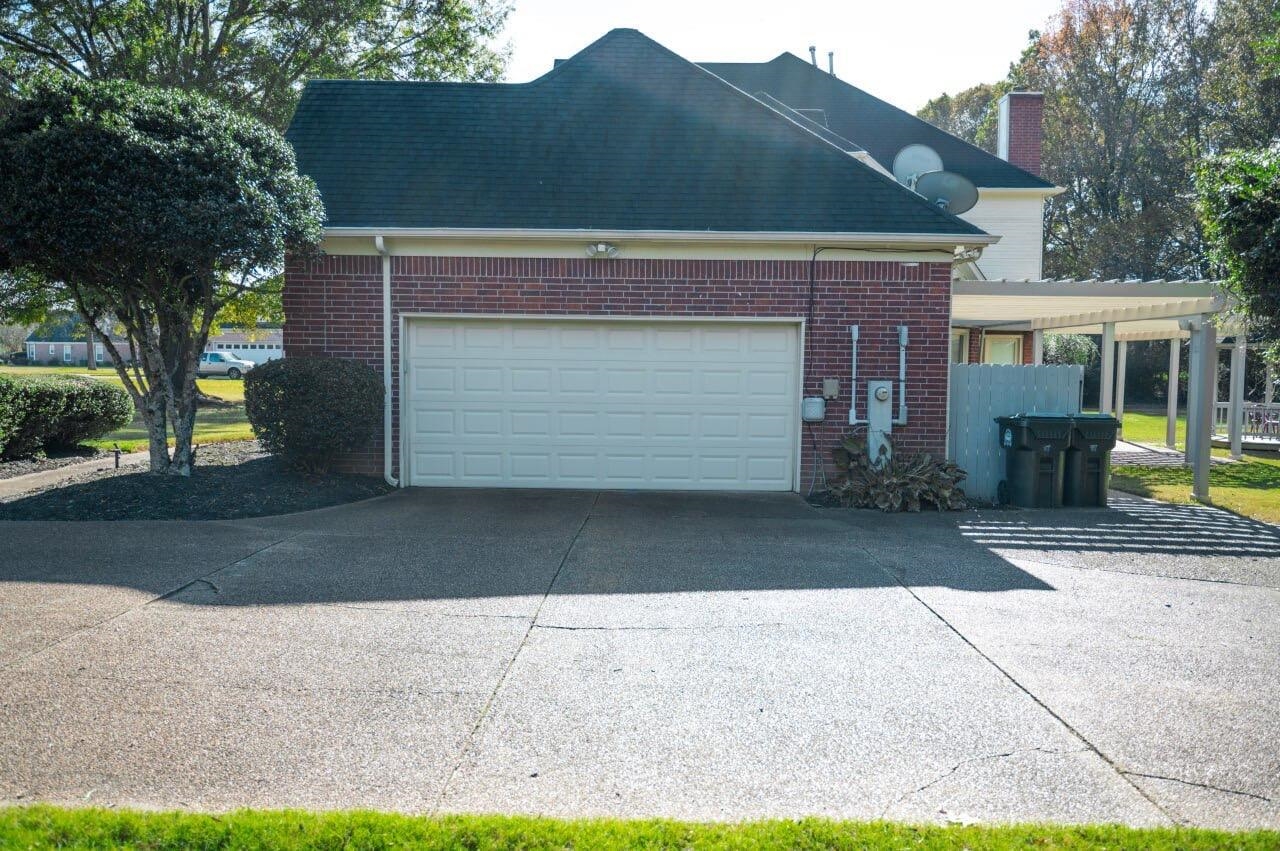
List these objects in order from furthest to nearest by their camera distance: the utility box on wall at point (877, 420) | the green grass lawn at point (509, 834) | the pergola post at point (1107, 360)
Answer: the pergola post at point (1107, 360) → the utility box on wall at point (877, 420) → the green grass lawn at point (509, 834)

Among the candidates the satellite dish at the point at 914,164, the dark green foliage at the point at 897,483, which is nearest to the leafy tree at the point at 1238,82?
the satellite dish at the point at 914,164

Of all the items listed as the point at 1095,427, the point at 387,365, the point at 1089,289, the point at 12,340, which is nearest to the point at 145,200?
the point at 387,365

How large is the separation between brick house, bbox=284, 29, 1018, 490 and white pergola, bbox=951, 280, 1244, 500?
1798mm

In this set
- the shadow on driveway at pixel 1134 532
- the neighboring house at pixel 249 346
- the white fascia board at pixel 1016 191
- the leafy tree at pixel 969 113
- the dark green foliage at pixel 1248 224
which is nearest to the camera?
the shadow on driveway at pixel 1134 532

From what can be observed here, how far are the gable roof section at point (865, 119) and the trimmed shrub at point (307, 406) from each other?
631 inches

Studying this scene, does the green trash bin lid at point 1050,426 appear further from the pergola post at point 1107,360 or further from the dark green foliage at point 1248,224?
the pergola post at point 1107,360

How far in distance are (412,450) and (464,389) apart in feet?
3.19

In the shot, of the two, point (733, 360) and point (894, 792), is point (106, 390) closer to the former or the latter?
point (733, 360)

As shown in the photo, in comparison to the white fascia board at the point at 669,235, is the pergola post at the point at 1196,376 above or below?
below

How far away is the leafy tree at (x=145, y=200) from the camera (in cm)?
948

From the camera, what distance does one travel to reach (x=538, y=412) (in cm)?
1232

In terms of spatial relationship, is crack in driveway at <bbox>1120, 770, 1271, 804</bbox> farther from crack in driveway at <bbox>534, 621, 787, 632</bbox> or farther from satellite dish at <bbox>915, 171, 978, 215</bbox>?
satellite dish at <bbox>915, 171, 978, 215</bbox>

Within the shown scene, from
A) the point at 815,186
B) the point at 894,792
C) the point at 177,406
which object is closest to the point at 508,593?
the point at 894,792

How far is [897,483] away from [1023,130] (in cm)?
1831
